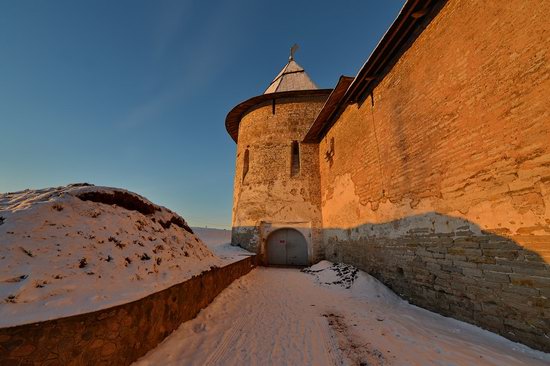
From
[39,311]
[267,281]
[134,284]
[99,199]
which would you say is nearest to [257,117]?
[267,281]

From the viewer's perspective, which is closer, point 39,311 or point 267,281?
point 39,311

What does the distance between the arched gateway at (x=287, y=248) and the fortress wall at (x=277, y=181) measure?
0.43m

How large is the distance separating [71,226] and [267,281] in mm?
6258

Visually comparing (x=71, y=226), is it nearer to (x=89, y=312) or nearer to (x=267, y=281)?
(x=89, y=312)

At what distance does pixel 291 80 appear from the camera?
1585 centimetres

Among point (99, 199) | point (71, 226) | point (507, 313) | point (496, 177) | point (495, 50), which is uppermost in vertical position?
point (495, 50)

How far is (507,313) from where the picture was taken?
362 cm

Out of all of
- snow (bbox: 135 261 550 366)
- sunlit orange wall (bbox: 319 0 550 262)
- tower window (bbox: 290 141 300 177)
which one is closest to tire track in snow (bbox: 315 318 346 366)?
snow (bbox: 135 261 550 366)

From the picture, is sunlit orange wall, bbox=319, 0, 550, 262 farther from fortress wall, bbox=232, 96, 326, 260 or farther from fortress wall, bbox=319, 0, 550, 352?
fortress wall, bbox=232, 96, 326, 260

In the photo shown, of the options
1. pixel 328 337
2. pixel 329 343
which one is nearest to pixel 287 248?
pixel 328 337

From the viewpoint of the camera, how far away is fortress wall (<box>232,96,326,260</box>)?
41.5ft

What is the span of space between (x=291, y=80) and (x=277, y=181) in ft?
22.4

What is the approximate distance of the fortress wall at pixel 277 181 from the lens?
12.7m

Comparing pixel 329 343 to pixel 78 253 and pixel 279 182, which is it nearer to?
pixel 78 253
